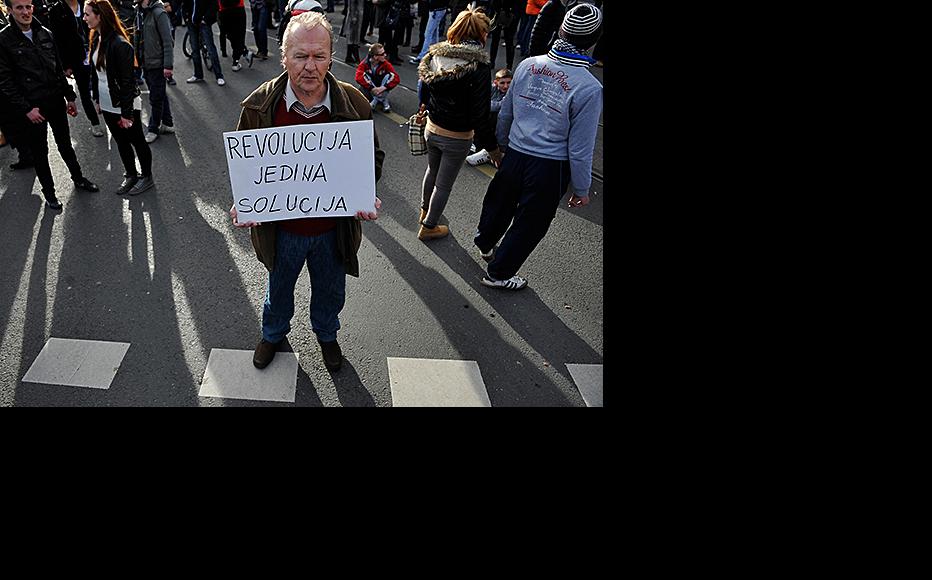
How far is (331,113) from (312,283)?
3.19 ft

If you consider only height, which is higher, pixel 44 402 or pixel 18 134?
pixel 18 134

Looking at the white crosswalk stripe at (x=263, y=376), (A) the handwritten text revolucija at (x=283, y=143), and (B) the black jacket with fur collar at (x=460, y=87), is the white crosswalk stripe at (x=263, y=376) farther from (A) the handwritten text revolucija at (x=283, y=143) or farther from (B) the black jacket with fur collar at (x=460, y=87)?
(B) the black jacket with fur collar at (x=460, y=87)

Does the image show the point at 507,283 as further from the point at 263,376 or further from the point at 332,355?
the point at 263,376

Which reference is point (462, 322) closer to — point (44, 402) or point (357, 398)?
point (357, 398)

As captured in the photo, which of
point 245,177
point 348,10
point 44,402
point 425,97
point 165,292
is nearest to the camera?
point 245,177

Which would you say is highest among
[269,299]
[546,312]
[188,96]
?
[269,299]

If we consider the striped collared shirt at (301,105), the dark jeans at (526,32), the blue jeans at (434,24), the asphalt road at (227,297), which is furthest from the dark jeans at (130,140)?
the dark jeans at (526,32)

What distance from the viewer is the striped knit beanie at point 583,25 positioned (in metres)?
3.38

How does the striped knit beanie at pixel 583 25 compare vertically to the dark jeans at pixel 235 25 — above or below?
above

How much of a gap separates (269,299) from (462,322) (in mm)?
1309

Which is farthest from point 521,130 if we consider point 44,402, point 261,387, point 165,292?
point 44,402

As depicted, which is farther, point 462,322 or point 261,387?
point 462,322

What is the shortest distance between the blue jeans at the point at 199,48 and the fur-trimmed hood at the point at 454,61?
540 cm

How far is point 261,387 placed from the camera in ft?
11.2
